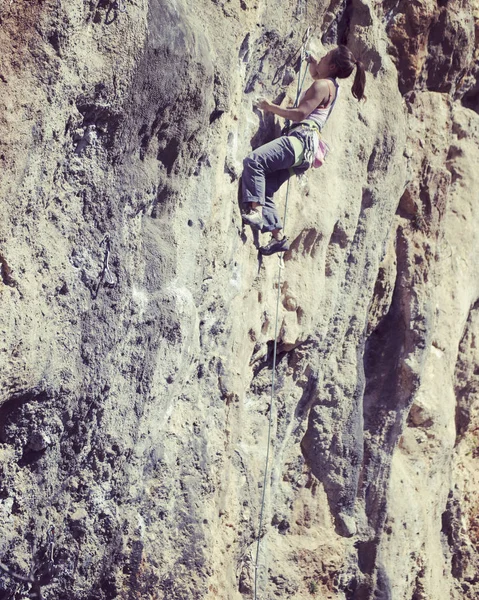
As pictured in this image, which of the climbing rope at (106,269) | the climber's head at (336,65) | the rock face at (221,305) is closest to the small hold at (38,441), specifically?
the rock face at (221,305)

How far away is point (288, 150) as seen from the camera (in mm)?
4875

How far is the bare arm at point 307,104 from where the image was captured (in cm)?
494

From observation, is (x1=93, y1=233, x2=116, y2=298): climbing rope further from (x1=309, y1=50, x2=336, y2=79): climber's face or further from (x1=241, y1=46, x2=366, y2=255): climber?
(x1=309, y1=50, x2=336, y2=79): climber's face

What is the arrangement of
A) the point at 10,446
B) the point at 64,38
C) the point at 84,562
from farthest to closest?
the point at 84,562, the point at 10,446, the point at 64,38

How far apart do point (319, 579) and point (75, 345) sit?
3356mm

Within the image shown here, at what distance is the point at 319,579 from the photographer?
6.25 m

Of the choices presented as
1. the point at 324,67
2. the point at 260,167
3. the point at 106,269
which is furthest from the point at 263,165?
the point at 106,269

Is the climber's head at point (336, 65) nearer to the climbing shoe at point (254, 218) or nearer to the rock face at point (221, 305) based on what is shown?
the rock face at point (221, 305)

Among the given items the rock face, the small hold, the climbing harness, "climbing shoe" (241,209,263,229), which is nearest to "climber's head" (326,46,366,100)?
the rock face

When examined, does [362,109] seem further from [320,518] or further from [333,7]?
[320,518]

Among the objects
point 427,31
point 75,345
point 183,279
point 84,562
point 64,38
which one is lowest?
point 84,562

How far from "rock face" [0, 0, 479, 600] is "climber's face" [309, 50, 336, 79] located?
0.17 metres

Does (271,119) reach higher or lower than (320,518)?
higher

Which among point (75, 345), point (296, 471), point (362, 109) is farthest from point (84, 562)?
point (362, 109)
